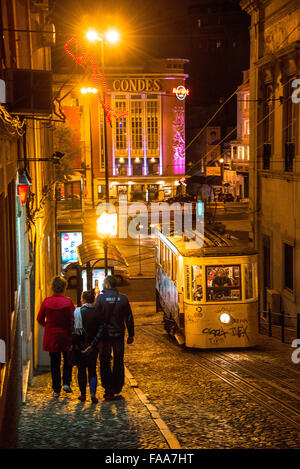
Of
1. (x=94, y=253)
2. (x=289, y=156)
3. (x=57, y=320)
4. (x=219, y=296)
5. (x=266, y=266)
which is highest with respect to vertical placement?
(x=289, y=156)

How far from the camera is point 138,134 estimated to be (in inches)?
2936

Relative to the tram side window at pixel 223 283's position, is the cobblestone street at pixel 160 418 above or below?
below

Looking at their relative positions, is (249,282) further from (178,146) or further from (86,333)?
(178,146)

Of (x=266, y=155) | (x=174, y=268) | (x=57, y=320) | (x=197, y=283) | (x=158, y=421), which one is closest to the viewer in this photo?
(x=158, y=421)

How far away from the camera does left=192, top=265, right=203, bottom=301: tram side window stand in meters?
14.2

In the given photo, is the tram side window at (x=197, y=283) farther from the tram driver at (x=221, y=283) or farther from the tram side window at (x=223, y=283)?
the tram driver at (x=221, y=283)

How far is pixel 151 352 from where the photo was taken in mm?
14750

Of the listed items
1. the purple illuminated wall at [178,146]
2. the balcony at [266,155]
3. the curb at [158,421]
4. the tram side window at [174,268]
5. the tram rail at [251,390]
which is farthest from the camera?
the purple illuminated wall at [178,146]

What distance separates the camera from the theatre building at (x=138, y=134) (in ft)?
237

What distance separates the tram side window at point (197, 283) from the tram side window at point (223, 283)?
16cm

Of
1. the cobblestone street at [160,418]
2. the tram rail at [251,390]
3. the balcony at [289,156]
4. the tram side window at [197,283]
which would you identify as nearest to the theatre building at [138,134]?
the balcony at [289,156]

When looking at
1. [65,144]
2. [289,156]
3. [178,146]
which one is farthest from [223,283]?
[178,146]

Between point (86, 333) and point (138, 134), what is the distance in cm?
6745

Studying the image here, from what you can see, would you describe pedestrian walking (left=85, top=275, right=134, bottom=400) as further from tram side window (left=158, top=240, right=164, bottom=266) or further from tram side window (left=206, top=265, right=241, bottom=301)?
tram side window (left=158, top=240, right=164, bottom=266)
